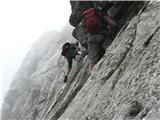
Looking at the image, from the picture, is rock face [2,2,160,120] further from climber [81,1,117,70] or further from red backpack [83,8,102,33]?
red backpack [83,8,102,33]

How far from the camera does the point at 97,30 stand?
16156 millimetres

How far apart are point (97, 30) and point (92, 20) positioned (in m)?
0.63

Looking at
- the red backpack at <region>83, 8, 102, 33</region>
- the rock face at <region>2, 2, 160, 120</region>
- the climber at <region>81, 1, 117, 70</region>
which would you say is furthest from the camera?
the climber at <region>81, 1, 117, 70</region>

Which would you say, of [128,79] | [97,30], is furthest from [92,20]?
[128,79]

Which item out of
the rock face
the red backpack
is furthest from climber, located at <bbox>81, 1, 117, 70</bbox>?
the rock face

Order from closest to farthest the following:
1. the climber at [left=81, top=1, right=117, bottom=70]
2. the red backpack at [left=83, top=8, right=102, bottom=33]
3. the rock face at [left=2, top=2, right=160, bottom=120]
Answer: the rock face at [left=2, top=2, right=160, bottom=120]
the red backpack at [left=83, top=8, right=102, bottom=33]
the climber at [left=81, top=1, right=117, bottom=70]

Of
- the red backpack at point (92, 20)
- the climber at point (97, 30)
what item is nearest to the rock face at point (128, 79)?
the climber at point (97, 30)

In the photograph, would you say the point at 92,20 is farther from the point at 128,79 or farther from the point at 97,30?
the point at 128,79

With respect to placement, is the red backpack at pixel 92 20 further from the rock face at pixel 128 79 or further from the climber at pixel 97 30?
the rock face at pixel 128 79

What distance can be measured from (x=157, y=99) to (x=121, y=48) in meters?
4.40

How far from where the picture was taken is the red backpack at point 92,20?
15.7m

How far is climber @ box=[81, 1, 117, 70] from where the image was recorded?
1588cm

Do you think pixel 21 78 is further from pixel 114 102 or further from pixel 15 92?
pixel 114 102

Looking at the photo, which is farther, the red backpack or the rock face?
the red backpack
